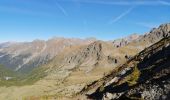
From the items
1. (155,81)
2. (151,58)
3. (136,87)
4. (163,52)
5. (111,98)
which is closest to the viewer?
(155,81)

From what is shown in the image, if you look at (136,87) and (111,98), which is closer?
(136,87)

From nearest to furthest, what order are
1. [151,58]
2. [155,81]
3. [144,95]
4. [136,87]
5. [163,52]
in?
[144,95] < [155,81] < [136,87] < [163,52] < [151,58]

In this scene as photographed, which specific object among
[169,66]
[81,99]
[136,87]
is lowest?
[81,99]

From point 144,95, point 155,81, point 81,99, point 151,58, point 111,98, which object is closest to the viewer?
point 144,95

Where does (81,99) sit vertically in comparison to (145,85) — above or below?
below

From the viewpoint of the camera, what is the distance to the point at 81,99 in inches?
7185

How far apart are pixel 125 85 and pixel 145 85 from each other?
1036 inches

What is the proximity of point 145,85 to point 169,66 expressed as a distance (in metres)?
11.0

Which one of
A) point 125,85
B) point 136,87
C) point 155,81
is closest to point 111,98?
point 125,85

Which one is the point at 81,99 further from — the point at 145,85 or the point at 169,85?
the point at 169,85

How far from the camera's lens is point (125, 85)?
134 metres

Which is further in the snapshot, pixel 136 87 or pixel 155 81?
pixel 136 87

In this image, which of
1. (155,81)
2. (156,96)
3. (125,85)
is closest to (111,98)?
(125,85)

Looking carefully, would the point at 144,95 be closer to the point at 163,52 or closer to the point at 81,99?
the point at 163,52
